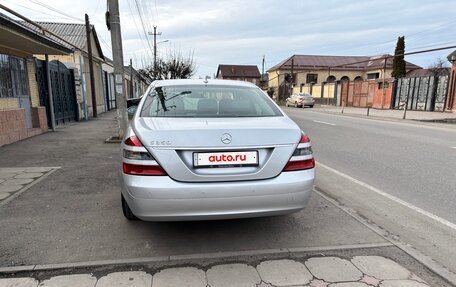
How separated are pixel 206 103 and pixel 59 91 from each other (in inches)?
499

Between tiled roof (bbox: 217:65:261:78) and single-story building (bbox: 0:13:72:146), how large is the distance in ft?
247

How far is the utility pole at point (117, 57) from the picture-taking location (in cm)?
910

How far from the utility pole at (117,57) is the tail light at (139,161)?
22.1 feet

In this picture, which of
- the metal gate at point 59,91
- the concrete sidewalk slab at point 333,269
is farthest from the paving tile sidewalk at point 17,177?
the metal gate at point 59,91

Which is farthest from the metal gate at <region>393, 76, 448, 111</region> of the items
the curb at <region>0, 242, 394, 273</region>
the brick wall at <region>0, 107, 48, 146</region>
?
the curb at <region>0, 242, 394, 273</region>

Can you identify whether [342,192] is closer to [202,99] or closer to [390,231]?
[390,231]

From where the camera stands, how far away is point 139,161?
9.31 feet

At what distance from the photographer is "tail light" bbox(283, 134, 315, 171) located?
3027 millimetres

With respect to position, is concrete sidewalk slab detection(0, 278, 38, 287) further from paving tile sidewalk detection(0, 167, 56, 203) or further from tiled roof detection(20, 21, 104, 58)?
tiled roof detection(20, 21, 104, 58)

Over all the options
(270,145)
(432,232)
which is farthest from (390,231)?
(270,145)

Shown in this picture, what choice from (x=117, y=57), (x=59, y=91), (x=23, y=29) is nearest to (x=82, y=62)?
(x=59, y=91)

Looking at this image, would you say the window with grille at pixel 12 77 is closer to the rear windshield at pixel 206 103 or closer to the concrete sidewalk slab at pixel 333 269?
the rear windshield at pixel 206 103

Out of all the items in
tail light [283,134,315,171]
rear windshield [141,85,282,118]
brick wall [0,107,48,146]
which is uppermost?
rear windshield [141,85,282,118]

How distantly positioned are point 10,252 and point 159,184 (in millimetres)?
1580
